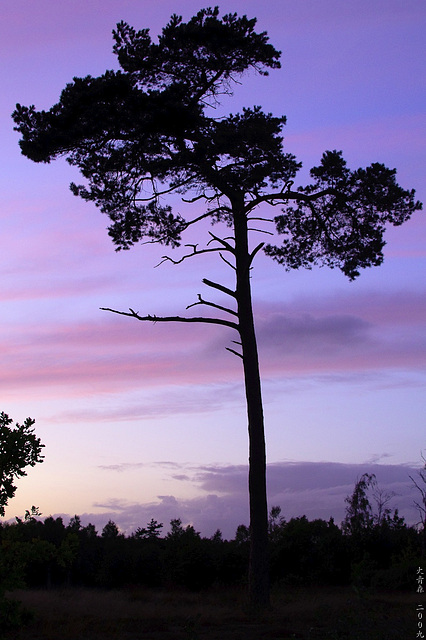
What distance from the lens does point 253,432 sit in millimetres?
17453

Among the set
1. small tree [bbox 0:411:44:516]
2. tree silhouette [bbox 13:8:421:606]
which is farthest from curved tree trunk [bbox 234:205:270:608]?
small tree [bbox 0:411:44:516]

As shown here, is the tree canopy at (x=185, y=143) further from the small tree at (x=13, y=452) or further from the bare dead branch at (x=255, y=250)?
the small tree at (x=13, y=452)

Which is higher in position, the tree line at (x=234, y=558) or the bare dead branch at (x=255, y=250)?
the bare dead branch at (x=255, y=250)

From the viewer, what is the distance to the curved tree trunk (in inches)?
657

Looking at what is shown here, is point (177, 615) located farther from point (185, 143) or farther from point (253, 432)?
point (185, 143)

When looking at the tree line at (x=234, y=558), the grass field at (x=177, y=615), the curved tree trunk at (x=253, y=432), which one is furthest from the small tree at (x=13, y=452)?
the tree line at (x=234, y=558)

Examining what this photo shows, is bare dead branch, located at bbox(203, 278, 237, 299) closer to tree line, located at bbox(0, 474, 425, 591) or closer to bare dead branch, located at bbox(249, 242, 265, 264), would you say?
bare dead branch, located at bbox(249, 242, 265, 264)

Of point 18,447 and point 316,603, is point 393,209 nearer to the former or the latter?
point 316,603

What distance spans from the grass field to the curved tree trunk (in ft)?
2.71

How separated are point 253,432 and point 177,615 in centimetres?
470

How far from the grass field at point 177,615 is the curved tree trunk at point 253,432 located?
0.83 m

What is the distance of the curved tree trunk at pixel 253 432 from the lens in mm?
16688

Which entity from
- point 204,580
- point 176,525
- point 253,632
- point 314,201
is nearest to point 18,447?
point 253,632

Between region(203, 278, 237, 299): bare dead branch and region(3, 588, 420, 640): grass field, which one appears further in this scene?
region(203, 278, 237, 299): bare dead branch
